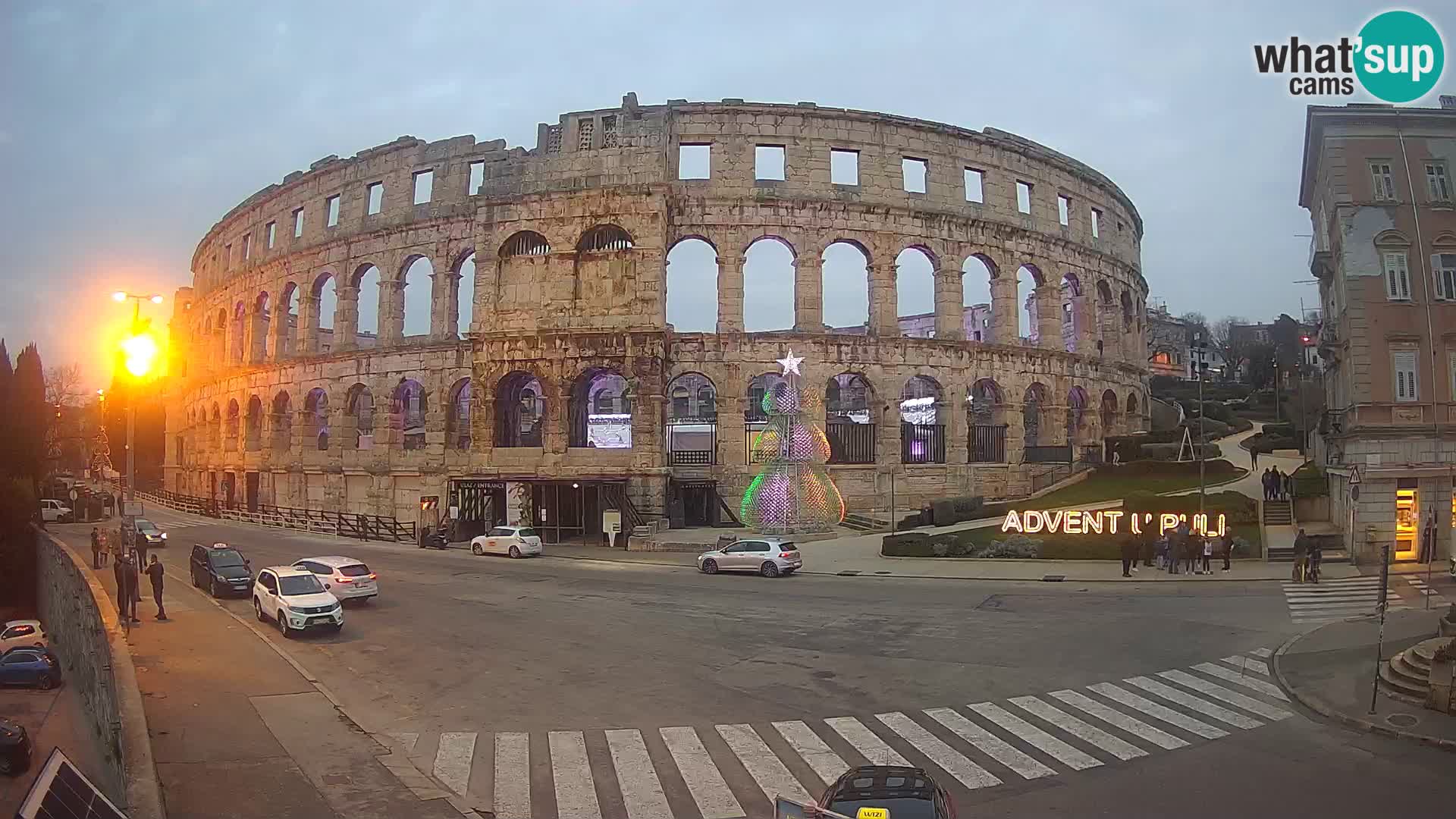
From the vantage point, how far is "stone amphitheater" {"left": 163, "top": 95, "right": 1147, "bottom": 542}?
1662 inches

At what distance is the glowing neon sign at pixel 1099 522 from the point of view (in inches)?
1165

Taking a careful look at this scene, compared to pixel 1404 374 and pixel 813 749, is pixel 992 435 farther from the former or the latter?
pixel 813 749

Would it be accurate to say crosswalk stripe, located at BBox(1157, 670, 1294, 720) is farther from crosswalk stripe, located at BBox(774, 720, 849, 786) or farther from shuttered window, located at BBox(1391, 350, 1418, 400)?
shuttered window, located at BBox(1391, 350, 1418, 400)

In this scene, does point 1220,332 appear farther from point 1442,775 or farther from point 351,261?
point 1442,775

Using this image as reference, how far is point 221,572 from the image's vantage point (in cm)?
2556

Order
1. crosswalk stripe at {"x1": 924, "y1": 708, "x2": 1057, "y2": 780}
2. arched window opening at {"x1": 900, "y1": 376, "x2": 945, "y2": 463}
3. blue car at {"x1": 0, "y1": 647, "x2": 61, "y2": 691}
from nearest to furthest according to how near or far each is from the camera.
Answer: crosswalk stripe at {"x1": 924, "y1": 708, "x2": 1057, "y2": 780} < blue car at {"x1": 0, "y1": 647, "x2": 61, "y2": 691} < arched window opening at {"x1": 900, "y1": 376, "x2": 945, "y2": 463}

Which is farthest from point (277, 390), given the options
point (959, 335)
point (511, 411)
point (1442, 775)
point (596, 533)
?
point (1442, 775)

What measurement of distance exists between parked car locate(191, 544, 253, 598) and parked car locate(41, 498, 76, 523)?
3731cm

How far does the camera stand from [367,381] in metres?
49.2

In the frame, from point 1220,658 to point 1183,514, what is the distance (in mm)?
15252

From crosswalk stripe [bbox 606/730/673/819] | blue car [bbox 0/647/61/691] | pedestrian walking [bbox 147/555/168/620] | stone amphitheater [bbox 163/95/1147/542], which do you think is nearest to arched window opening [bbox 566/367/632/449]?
stone amphitheater [bbox 163/95/1147/542]

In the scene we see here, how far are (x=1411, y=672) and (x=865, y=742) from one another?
9783mm

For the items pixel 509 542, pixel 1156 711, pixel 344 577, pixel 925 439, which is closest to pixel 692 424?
pixel 925 439

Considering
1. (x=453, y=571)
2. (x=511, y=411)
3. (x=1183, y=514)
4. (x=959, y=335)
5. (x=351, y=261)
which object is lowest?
→ (x=453, y=571)
